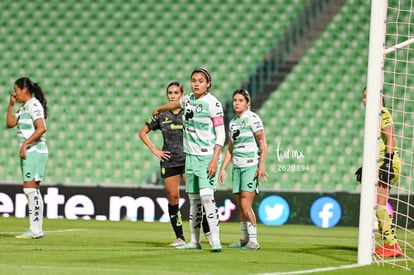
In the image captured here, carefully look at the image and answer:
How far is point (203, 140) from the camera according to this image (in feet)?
34.8

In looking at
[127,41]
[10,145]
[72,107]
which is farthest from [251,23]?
[10,145]

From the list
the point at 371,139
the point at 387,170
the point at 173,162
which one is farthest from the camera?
the point at 173,162

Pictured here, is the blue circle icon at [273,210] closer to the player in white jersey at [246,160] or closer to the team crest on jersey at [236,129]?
the player in white jersey at [246,160]

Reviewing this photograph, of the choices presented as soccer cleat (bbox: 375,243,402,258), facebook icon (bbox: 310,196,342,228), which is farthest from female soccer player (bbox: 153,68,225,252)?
facebook icon (bbox: 310,196,342,228)

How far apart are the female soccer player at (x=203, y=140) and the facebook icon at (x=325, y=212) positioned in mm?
7821

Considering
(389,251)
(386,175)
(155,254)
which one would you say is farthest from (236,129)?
(389,251)

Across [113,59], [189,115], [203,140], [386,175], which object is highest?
[113,59]

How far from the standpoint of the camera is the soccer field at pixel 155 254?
8617mm

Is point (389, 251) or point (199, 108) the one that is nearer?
point (199, 108)

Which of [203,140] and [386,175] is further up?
[203,140]

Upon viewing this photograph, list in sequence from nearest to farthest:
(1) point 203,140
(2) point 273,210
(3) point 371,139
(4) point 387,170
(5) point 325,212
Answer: (3) point 371,139
(1) point 203,140
(4) point 387,170
(5) point 325,212
(2) point 273,210

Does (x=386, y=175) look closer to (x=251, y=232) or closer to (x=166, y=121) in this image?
(x=251, y=232)

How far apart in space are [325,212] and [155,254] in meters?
8.56

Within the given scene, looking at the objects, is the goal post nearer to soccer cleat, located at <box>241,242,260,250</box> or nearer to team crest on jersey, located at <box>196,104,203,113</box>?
team crest on jersey, located at <box>196,104,203,113</box>
